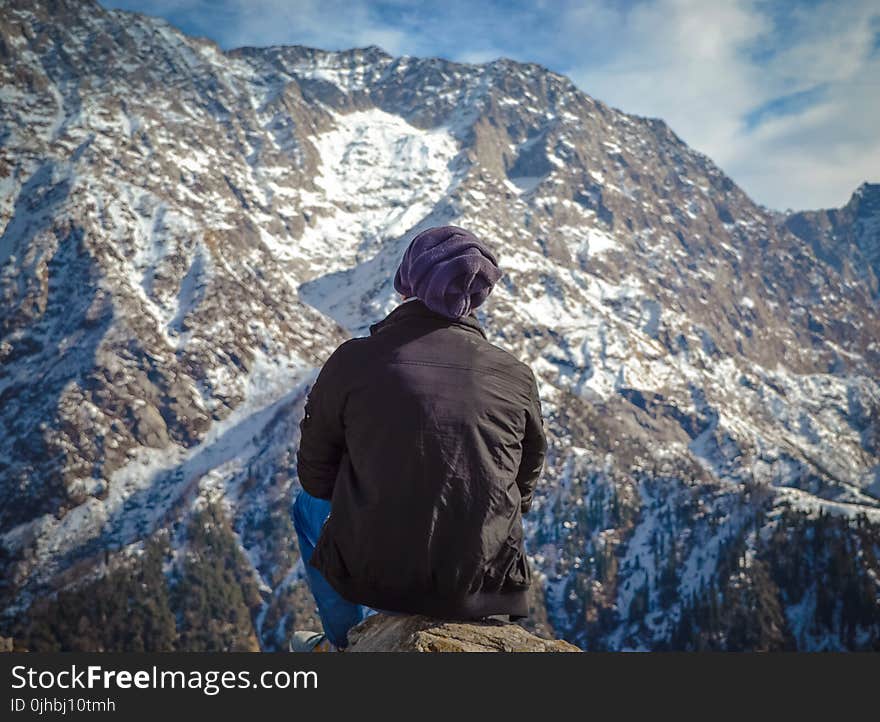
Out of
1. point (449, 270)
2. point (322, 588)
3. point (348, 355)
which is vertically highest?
point (449, 270)

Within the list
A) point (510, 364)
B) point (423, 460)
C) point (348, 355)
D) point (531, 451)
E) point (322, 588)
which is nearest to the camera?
point (423, 460)

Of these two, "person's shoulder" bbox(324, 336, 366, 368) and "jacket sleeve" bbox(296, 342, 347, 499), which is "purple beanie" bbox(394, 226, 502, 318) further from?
"jacket sleeve" bbox(296, 342, 347, 499)

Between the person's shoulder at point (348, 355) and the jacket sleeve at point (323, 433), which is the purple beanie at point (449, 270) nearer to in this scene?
the person's shoulder at point (348, 355)

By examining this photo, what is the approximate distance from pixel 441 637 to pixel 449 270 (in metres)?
2.90

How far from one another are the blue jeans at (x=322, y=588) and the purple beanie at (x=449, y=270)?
2142 millimetres

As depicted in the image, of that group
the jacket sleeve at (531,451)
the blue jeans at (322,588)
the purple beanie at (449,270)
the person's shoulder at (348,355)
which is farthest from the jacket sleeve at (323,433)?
the jacket sleeve at (531,451)

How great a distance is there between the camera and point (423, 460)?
A: 237 inches

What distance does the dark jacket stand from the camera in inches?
237

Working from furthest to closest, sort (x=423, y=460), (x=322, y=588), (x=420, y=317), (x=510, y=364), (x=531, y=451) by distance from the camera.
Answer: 1. (x=322, y=588)
2. (x=531, y=451)
3. (x=420, y=317)
4. (x=510, y=364)
5. (x=423, y=460)

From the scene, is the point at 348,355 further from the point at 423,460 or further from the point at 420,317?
the point at 423,460

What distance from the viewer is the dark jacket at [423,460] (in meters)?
6.03

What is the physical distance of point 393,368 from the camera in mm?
6043

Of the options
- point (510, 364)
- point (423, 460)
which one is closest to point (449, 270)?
point (510, 364)

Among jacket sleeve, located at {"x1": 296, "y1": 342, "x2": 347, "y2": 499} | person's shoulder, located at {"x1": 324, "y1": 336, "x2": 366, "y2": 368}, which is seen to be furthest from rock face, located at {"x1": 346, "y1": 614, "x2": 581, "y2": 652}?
person's shoulder, located at {"x1": 324, "y1": 336, "x2": 366, "y2": 368}
